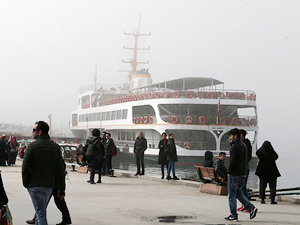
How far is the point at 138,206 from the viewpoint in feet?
36.2

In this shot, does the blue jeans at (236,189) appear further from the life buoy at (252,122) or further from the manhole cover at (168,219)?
the life buoy at (252,122)

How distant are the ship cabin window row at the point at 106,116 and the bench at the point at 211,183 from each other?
3128 centimetres

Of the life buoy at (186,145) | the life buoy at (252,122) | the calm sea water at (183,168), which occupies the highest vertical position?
the life buoy at (252,122)

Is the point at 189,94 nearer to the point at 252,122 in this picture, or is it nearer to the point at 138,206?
the point at 252,122

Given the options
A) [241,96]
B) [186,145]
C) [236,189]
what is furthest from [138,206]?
[241,96]

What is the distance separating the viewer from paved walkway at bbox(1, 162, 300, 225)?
9297 millimetres

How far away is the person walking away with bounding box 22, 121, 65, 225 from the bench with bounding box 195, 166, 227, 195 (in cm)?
713

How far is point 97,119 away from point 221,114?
1618 centimetres

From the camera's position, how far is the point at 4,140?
75.1ft

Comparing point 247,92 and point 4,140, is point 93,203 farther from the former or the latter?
point 247,92

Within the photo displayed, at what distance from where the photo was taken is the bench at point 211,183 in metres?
13.6

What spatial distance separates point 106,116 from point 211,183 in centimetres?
3803

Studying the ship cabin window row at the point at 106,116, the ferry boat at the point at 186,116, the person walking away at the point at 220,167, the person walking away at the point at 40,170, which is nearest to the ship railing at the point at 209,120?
the ferry boat at the point at 186,116

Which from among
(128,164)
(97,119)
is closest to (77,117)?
(97,119)
